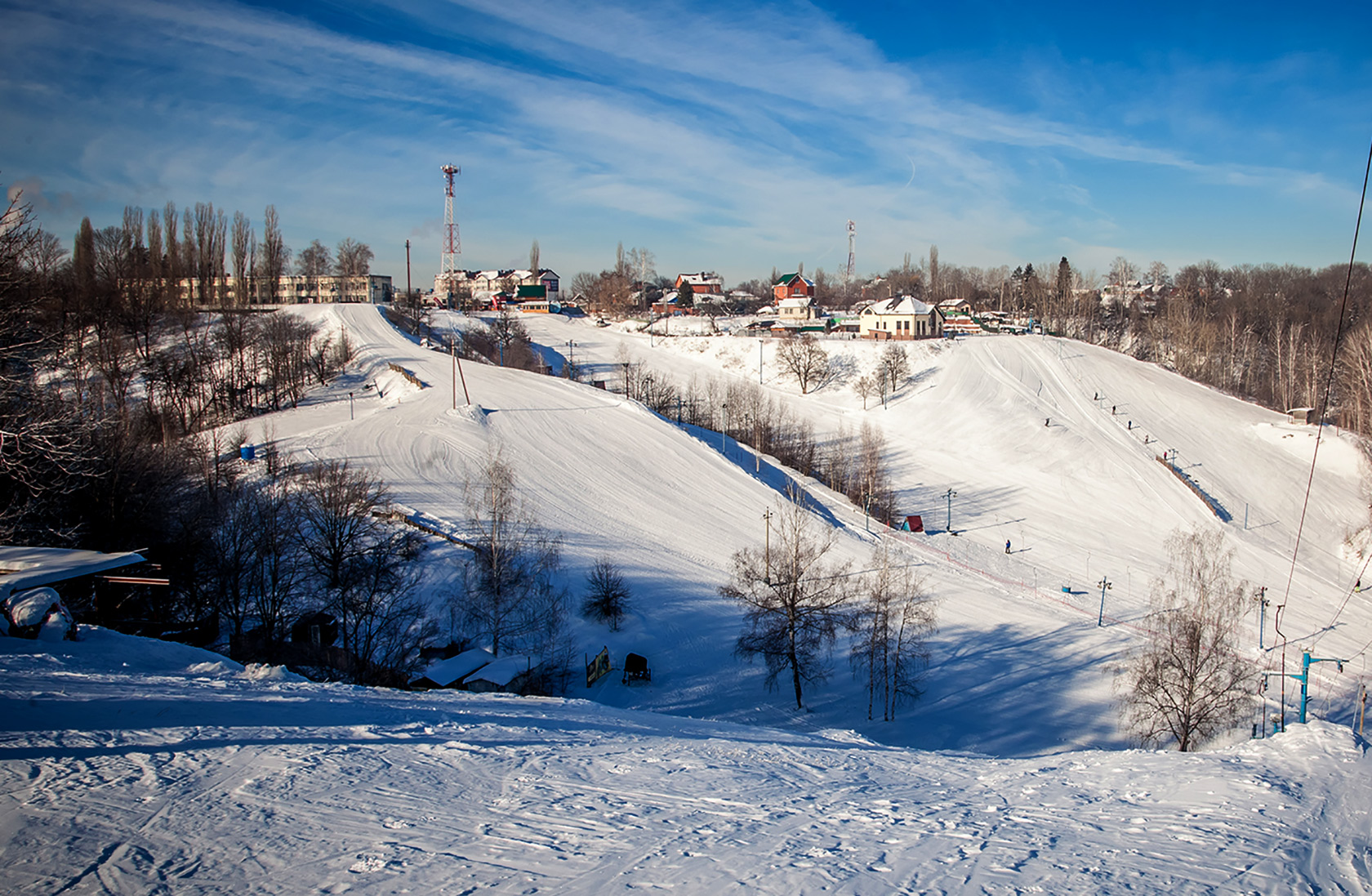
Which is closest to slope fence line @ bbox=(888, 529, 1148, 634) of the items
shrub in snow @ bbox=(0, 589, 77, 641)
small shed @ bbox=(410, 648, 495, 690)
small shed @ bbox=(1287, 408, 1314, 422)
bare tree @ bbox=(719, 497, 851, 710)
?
bare tree @ bbox=(719, 497, 851, 710)

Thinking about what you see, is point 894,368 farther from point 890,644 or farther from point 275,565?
point 275,565

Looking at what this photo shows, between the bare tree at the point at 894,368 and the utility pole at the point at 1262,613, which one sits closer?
the utility pole at the point at 1262,613

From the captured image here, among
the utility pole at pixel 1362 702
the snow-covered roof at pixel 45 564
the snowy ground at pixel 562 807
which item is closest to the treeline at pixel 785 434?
the utility pole at pixel 1362 702

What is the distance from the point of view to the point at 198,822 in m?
5.65

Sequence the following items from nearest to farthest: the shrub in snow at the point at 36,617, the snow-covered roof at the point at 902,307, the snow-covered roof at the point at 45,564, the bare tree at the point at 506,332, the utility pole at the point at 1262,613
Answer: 1. the shrub in snow at the point at 36,617
2. the snow-covered roof at the point at 45,564
3. the utility pole at the point at 1262,613
4. the bare tree at the point at 506,332
5. the snow-covered roof at the point at 902,307

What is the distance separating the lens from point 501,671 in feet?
58.6

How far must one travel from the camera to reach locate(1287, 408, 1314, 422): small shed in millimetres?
51562

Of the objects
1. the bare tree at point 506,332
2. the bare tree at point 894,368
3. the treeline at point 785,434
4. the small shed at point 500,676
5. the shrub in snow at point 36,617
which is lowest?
the small shed at point 500,676

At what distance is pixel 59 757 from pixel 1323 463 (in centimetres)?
6078

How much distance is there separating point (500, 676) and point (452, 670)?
1.18 m

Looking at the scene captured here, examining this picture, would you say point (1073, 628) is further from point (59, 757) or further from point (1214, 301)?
point (1214, 301)

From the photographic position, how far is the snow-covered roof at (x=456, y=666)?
1741 cm

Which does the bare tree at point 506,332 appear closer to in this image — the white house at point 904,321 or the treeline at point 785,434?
the treeline at point 785,434

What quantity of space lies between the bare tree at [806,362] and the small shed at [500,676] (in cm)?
4911
